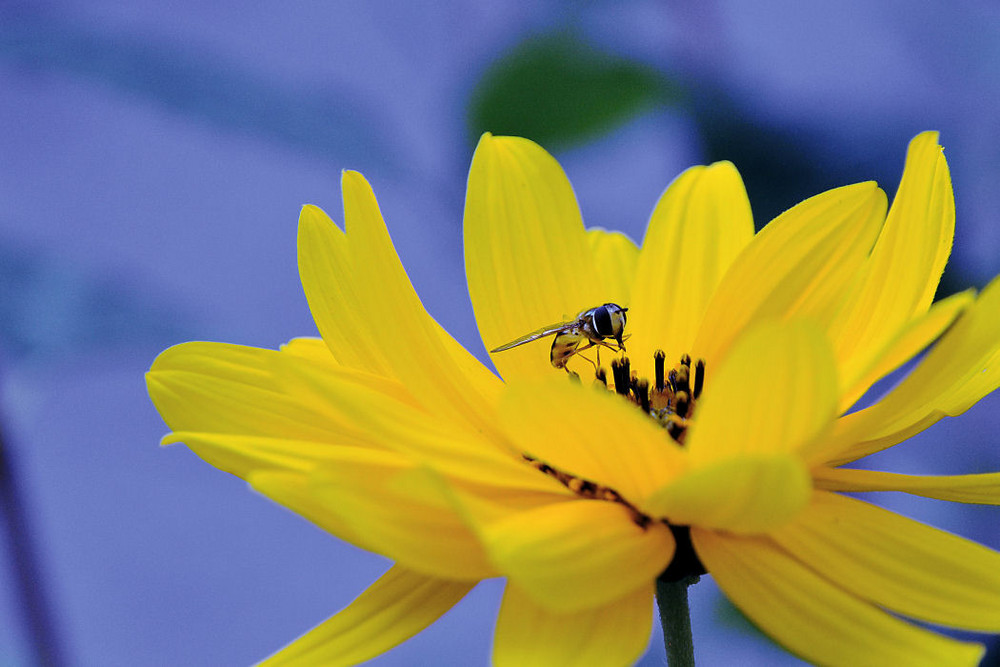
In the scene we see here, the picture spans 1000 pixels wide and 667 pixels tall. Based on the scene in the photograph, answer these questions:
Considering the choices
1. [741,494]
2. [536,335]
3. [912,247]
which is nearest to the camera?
[741,494]

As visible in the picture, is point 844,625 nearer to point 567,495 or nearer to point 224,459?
point 567,495

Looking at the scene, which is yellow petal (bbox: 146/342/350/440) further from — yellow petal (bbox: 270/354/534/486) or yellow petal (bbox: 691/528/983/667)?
yellow petal (bbox: 691/528/983/667)

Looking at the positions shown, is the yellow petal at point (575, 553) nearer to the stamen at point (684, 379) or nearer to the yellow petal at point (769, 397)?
the yellow petal at point (769, 397)

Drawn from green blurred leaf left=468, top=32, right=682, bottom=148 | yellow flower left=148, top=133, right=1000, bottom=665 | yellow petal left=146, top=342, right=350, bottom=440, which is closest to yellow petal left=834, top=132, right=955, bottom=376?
yellow flower left=148, top=133, right=1000, bottom=665

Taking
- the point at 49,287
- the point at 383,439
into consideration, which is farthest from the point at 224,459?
the point at 49,287

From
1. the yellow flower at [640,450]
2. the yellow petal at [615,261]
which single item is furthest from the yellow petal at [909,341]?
the yellow petal at [615,261]

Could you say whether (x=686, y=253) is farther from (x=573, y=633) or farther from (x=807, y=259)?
(x=573, y=633)

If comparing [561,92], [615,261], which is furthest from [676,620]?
[561,92]
